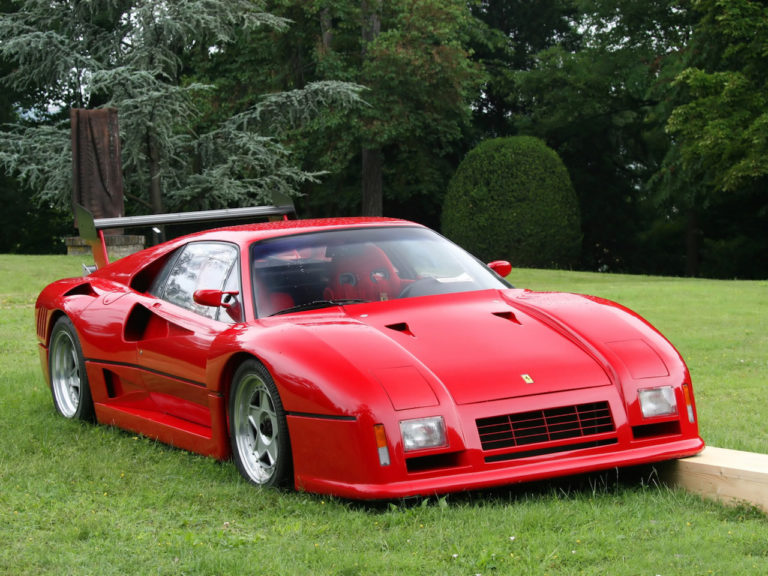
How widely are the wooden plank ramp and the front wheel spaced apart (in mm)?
1807

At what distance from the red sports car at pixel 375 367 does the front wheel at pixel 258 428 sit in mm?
11

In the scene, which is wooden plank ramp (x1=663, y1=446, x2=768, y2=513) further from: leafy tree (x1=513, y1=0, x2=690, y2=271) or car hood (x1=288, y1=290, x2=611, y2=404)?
leafy tree (x1=513, y1=0, x2=690, y2=271)

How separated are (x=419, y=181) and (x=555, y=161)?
254 inches

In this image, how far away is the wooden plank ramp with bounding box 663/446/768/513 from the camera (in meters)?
4.71

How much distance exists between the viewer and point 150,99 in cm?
2412

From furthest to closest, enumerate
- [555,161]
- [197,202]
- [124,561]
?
[555,161], [197,202], [124,561]

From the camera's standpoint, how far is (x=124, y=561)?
4148 mm

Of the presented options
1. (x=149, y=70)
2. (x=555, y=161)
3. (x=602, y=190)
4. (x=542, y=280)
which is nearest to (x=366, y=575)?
(x=542, y=280)

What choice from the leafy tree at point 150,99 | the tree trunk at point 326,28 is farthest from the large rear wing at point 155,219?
the tree trunk at point 326,28

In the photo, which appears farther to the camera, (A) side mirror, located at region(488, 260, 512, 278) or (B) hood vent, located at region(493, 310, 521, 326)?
(A) side mirror, located at region(488, 260, 512, 278)

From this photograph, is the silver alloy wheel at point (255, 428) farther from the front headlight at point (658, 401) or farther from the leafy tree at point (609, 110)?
the leafy tree at point (609, 110)

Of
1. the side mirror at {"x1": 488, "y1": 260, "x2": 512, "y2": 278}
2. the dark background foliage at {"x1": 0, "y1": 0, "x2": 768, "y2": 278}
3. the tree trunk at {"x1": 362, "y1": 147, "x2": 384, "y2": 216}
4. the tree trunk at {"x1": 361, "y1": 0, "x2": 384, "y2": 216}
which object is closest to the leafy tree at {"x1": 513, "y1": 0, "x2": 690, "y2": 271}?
the dark background foliage at {"x1": 0, "y1": 0, "x2": 768, "y2": 278}

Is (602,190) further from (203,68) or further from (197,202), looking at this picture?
(197,202)

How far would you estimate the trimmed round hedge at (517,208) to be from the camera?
Result: 31.2 metres
